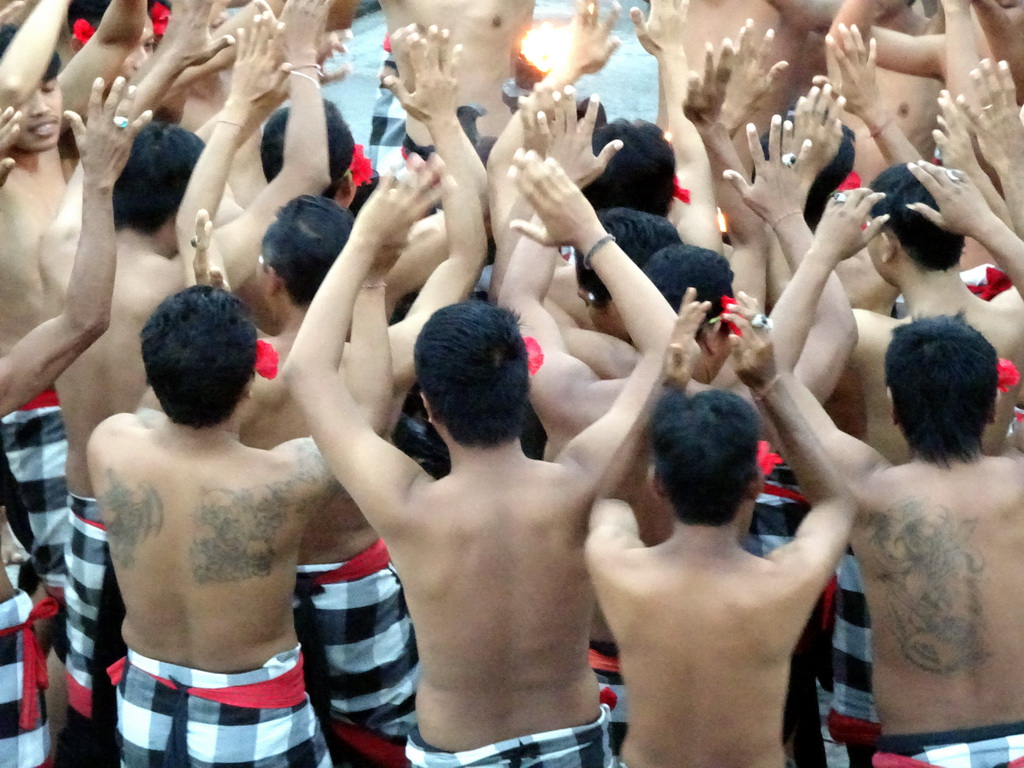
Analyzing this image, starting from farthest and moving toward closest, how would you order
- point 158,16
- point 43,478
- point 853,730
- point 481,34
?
point 481,34 → point 158,16 → point 43,478 → point 853,730

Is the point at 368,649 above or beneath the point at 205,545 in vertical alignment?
beneath

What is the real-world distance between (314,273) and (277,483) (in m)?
0.63

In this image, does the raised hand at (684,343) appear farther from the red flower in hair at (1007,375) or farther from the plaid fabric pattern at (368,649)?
the plaid fabric pattern at (368,649)

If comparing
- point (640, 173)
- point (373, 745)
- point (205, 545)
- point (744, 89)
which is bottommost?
point (373, 745)

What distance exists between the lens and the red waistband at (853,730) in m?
3.07

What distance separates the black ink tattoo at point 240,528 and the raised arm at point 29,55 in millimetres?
1586

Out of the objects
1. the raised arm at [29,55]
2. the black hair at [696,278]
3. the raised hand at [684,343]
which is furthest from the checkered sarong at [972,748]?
the raised arm at [29,55]

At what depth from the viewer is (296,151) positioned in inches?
138

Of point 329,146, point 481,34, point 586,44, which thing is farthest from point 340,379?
point 481,34

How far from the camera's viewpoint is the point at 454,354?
7.82 feet

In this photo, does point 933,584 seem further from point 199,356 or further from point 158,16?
point 158,16

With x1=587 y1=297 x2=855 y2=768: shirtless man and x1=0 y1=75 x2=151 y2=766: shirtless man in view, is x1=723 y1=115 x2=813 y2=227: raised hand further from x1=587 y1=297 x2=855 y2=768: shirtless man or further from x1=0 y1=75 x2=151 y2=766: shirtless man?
x1=0 y1=75 x2=151 y2=766: shirtless man

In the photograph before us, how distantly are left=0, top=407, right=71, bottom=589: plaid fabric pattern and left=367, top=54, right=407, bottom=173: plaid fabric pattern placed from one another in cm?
221

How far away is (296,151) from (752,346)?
168 centimetres
